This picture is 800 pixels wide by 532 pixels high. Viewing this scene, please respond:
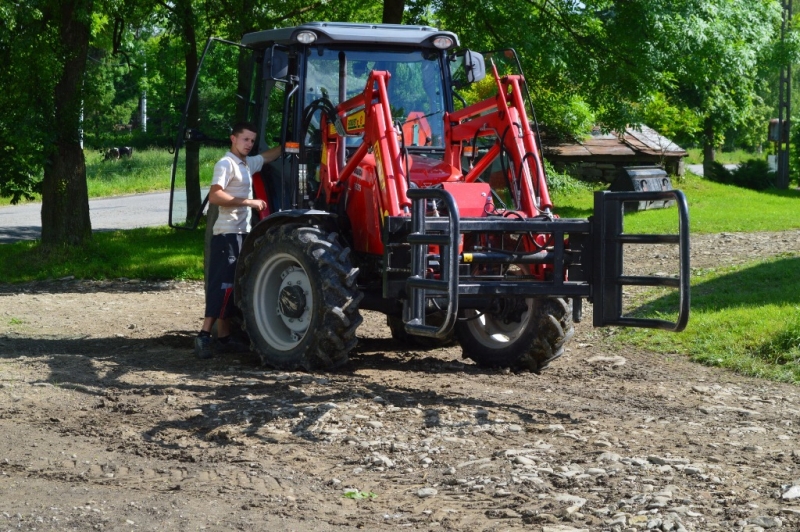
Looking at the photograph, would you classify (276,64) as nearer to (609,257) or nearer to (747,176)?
(609,257)

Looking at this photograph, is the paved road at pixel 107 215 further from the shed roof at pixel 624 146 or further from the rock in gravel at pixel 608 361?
the rock in gravel at pixel 608 361

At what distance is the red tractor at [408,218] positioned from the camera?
7555 millimetres

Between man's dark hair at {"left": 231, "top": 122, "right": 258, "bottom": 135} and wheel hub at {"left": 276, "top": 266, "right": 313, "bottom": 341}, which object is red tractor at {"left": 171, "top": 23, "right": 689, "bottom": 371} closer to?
wheel hub at {"left": 276, "top": 266, "right": 313, "bottom": 341}

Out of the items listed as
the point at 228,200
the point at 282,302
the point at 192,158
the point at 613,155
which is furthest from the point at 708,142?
the point at 282,302

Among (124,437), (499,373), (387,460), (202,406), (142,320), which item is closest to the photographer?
(387,460)

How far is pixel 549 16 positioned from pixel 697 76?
2.46 m

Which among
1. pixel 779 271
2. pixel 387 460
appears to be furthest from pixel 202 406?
pixel 779 271

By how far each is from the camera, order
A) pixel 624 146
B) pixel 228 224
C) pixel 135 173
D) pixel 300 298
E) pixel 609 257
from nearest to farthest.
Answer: pixel 609 257, pixel 300 298, pixel 228 224, pixel 624 146, pixel 135 173

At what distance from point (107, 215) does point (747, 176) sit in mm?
20127

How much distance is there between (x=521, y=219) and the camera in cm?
795

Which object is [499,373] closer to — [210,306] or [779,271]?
[210,306]

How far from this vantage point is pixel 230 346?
31.4 feet

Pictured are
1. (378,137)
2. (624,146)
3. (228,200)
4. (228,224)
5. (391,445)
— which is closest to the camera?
(391,445)

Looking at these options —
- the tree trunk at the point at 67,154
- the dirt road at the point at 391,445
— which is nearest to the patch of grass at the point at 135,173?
the tree trunk at the point at 67,154
